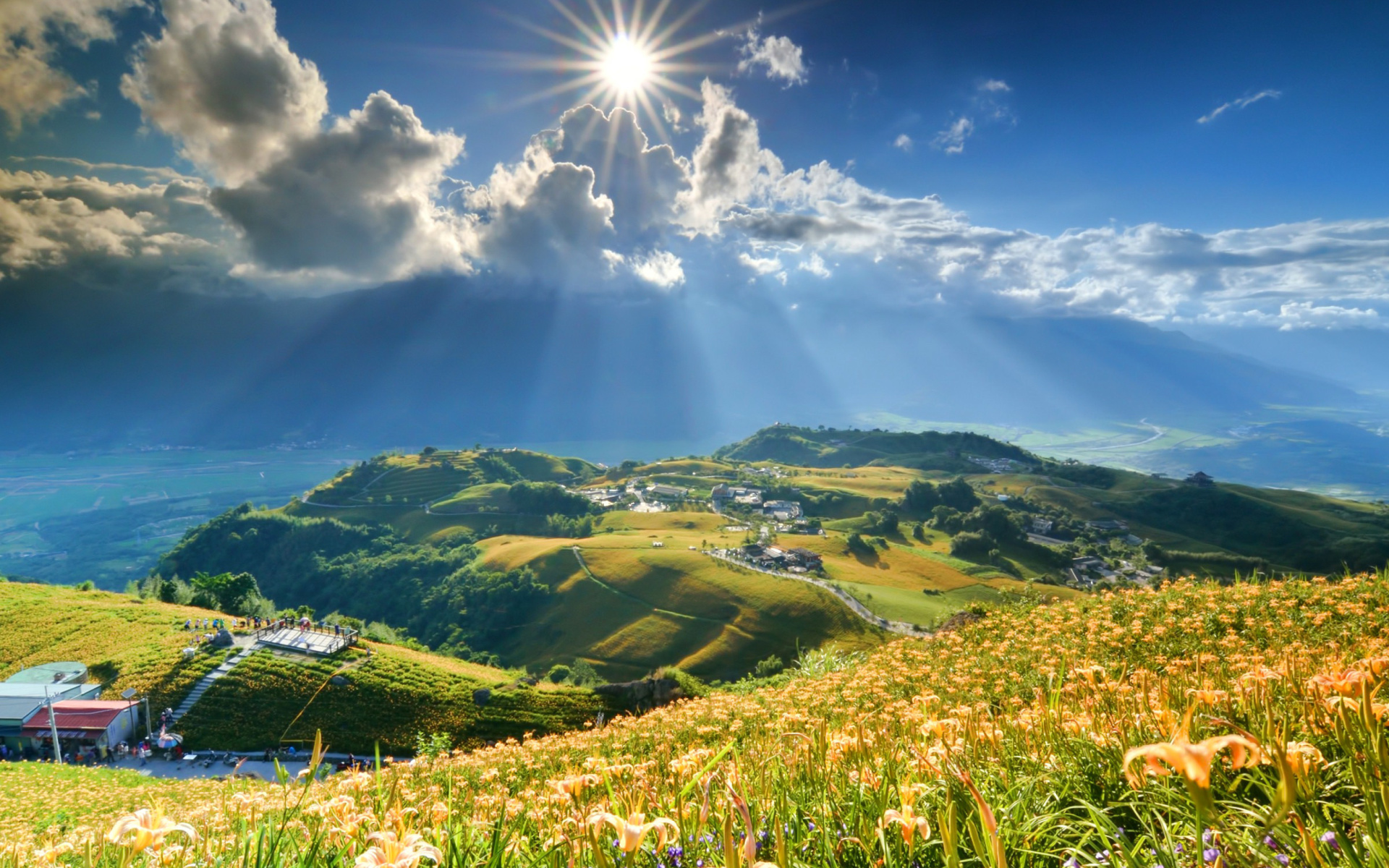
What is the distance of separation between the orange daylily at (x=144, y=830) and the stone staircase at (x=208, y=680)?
157ft

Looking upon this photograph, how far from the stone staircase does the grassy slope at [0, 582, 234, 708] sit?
49cm

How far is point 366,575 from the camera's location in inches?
4077

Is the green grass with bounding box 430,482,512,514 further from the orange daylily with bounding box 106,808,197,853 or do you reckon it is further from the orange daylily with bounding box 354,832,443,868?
the orange daylily with bounding box 354,832,443,868

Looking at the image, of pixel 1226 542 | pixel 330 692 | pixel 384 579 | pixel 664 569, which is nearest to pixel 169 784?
pixel 330 692

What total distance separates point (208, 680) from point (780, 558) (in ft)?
214

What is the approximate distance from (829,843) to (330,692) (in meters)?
45.5

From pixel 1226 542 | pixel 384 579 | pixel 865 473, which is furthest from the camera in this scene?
pixel 865 473

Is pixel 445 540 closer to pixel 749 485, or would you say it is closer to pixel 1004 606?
pixel 749 485

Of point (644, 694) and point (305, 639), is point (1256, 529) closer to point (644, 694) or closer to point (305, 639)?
point (644, 694)

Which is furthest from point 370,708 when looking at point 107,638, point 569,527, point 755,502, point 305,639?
point 755,502

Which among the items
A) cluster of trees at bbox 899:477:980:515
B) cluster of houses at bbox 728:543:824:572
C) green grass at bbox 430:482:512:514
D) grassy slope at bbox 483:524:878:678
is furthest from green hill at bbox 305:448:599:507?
cluster of trees at bbox 899:477:980:515

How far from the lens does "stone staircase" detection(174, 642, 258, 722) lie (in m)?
36.6

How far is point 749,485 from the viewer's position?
154 m

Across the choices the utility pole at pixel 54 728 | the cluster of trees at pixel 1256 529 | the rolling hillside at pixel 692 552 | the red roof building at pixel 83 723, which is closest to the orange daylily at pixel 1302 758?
the utility pole at pixel 54 728
